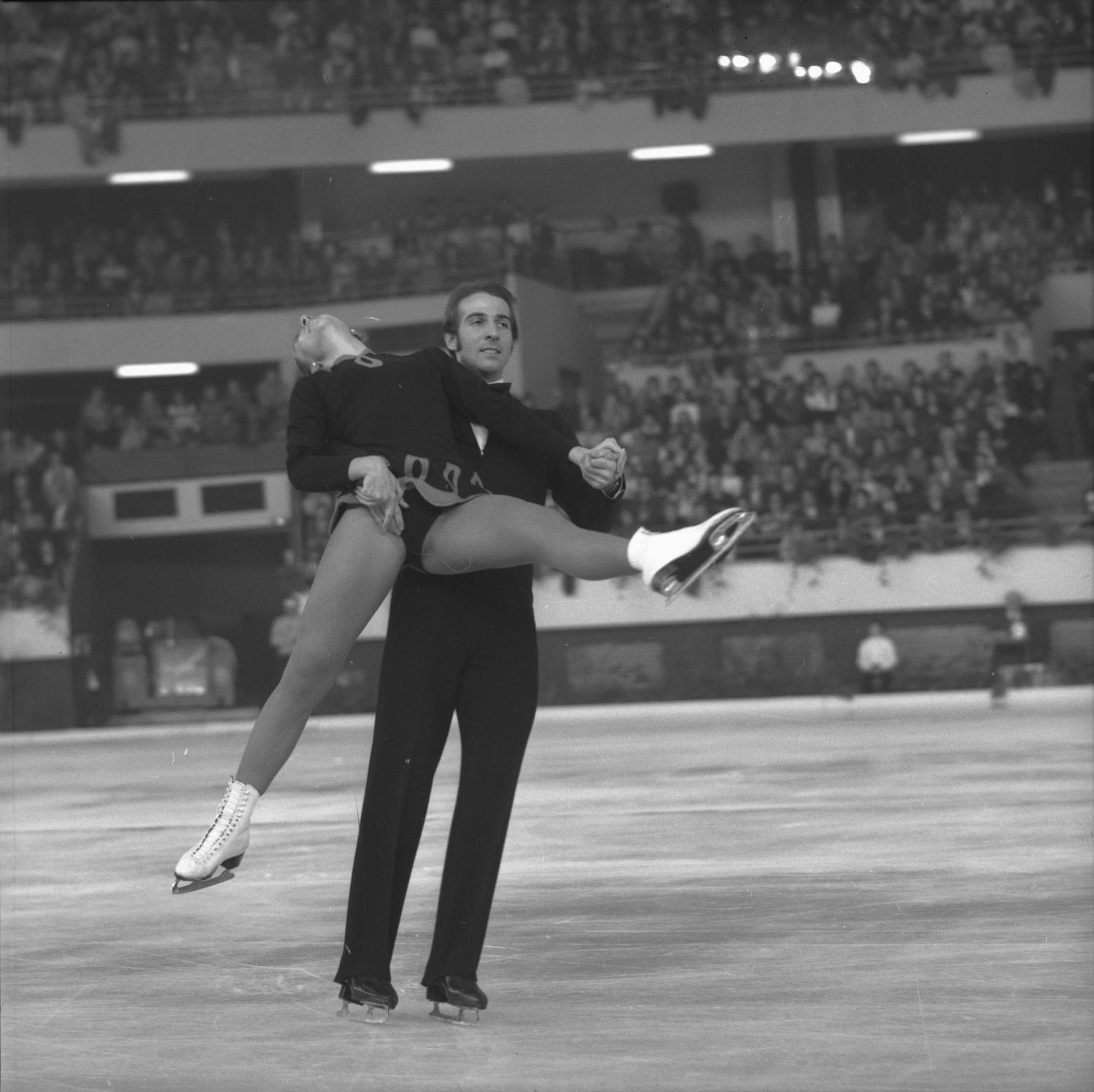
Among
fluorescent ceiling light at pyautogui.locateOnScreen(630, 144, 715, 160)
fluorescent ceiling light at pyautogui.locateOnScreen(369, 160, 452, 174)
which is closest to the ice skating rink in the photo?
fluorescent ceiling light at pyautogui.locateOnScreen(369, 160, 452, 174)

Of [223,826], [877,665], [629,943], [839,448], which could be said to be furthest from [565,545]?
[839,448]

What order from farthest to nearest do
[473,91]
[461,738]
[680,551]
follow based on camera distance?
[473,91] < [461,738] < [680,551]

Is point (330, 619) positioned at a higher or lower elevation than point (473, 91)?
lower

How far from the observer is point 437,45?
1900 centimetres

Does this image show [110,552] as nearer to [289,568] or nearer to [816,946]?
[289,568]

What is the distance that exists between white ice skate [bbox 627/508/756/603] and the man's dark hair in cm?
61

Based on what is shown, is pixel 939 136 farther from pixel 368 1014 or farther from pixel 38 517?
pixel 368 1014

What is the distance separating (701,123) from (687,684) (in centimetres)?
700

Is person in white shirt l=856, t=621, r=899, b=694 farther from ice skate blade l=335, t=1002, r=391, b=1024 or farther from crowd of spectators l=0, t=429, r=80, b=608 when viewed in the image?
ice skate blade l=335, t=1002, r=391, b=1024

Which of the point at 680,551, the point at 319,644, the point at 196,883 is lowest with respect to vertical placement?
the point at 196,883

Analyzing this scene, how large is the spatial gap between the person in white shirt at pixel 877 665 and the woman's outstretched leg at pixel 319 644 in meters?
11.2

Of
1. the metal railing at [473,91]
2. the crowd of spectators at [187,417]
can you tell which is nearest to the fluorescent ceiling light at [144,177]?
the metal railing at [473,91]

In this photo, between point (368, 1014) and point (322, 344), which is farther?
point (322, 344)

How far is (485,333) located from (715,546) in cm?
67
